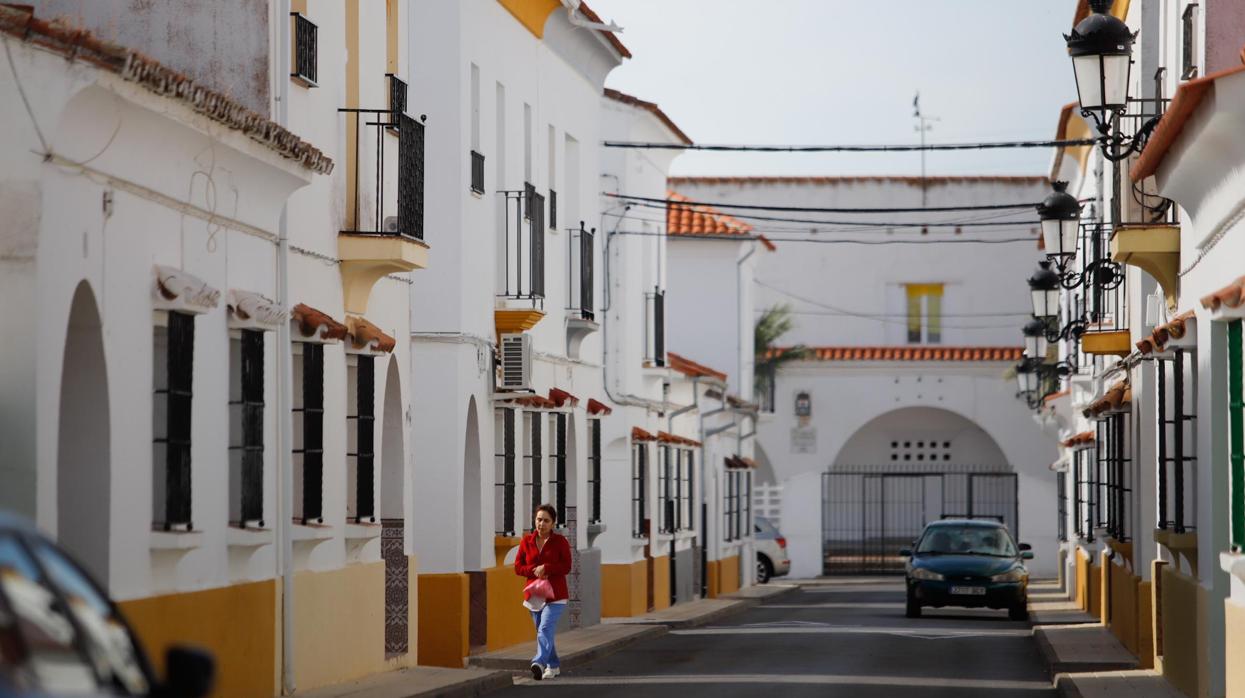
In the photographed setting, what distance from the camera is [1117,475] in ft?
79.2

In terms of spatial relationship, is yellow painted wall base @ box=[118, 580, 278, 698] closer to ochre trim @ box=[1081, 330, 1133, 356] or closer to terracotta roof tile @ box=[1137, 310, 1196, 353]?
terracotta roof tile @ box=[1137, 310, 1196, 353]

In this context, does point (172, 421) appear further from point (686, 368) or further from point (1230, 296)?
point (686, 368)

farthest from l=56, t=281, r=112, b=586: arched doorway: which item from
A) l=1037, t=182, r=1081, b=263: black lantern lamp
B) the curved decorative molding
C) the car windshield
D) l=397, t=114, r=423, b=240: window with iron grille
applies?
the car windshield

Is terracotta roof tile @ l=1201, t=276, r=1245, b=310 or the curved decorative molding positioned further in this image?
the curved decorative molding

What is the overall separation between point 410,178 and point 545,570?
4.11m

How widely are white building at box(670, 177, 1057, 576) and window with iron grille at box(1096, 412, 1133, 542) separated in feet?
68.9

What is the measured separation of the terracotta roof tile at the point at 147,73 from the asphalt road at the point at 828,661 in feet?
19.4

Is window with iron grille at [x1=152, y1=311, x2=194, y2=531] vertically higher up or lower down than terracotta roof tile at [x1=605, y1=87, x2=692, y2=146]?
lower down

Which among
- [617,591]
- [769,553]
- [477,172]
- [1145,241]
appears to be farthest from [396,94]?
[769,553]

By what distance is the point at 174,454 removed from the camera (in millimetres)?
13219

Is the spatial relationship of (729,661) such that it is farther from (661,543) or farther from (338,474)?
(661,543)

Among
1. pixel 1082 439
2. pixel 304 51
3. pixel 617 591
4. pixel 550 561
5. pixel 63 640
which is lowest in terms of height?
pixel 617 591

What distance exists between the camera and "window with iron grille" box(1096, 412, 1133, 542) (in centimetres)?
2338

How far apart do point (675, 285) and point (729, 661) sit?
24.1 m
